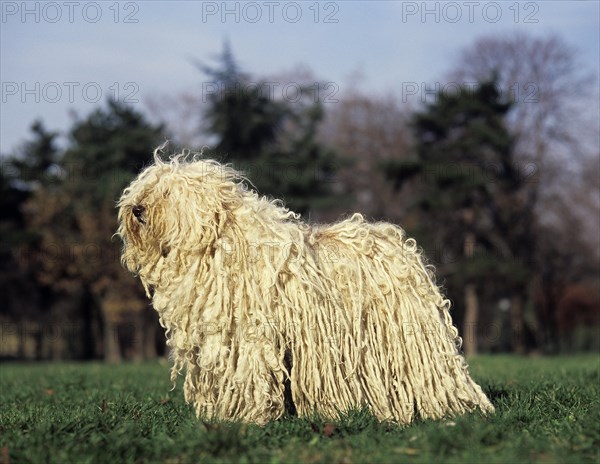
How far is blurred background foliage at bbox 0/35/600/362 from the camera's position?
2994 cm

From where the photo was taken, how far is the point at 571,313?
3888 centimetres

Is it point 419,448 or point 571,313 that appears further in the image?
point 571,313

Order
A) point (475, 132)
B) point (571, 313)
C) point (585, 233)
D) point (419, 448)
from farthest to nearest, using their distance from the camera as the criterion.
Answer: point (571, 313), point (585, 233), point (475, 132), point (419, 448)

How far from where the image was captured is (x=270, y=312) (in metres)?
6.44

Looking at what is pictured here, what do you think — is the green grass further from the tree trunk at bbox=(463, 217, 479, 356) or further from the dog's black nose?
the tree trunk at bbox=(463, 217, 479, 356)

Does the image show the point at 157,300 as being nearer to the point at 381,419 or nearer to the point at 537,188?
the point at 381,419

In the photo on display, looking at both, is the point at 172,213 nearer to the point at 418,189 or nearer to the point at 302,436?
the point at 302,436

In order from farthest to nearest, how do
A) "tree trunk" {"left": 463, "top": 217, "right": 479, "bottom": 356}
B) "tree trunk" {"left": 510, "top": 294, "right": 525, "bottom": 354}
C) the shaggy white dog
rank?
"tree trunk" {"left": 510, "top": 294, "right": 525, "bottom": 354} < "tree trunk" {"left": 463, "top": 217, "right": 479, "bottom": 356} < the shaggy white dog

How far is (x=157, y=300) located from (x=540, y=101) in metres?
28.6

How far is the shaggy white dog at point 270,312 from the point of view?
6.45 meters

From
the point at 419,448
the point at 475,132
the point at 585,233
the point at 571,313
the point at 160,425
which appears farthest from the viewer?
the point at 571,313

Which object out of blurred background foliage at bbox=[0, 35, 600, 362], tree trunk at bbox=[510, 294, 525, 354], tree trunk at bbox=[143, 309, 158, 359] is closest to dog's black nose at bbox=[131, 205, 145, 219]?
blurred background foliage at bbox=[0, 35, 600, 362]

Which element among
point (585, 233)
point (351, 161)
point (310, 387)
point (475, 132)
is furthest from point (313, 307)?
point (585, 233)

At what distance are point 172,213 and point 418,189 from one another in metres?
27.0
